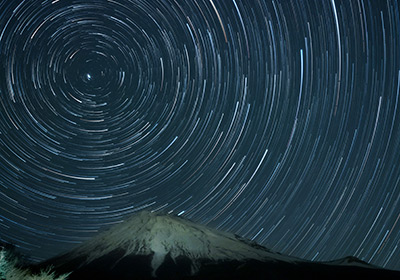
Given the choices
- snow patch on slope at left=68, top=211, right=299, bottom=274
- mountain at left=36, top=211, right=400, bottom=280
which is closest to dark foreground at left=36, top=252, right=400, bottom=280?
mountain at left=36, top=211, right=400, bottom=280

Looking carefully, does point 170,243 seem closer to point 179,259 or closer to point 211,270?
point 179,259

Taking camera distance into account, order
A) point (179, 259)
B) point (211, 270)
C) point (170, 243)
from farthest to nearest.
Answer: point (170, 243) < point (179, 259) < point (211, 270)

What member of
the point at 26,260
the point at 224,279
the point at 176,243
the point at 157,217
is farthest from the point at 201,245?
the point at 26,260

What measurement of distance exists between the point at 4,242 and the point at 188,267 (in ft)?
97.6

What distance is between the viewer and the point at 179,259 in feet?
183

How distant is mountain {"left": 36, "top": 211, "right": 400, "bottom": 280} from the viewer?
142ft

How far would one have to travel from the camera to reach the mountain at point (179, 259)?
1709 inches

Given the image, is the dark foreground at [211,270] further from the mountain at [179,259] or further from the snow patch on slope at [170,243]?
the snow patch on slope at [170,243]

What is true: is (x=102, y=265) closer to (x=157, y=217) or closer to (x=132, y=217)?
(x=157, y=217)

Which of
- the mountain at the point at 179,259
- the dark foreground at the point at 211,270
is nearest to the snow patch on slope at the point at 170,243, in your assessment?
the mountain at the point at 179,259


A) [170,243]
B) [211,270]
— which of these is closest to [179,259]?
[170,243]

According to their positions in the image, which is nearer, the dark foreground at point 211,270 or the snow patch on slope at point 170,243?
the dark foreground at point 211,270

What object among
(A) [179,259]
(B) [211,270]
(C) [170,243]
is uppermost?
(B) [211,270]

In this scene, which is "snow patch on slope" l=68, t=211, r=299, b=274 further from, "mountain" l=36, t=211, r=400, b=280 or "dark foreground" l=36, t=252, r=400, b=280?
"dark foreground" l=36, t=252, r=400, b=280
